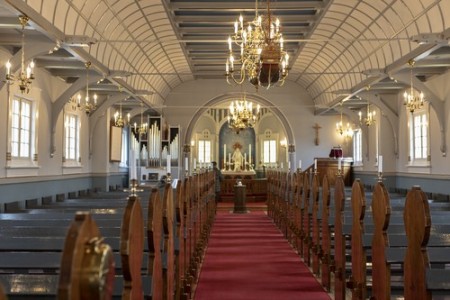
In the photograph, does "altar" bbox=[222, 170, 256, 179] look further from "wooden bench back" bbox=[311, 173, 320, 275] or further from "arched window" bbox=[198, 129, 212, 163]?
"wooden bench back" bbox=[311, 173, 320, 275]

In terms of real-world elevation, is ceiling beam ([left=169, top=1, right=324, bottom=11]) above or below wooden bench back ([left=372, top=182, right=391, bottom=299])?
above

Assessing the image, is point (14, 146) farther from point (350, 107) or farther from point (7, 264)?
point (350, 107)

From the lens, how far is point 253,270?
338 inches

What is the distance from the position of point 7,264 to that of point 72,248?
10.2 ft

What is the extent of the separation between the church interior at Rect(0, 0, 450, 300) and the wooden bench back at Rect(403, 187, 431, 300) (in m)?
0.01

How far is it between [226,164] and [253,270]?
20186 mm

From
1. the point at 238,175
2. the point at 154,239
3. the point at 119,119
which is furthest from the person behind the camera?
the point at 238,175

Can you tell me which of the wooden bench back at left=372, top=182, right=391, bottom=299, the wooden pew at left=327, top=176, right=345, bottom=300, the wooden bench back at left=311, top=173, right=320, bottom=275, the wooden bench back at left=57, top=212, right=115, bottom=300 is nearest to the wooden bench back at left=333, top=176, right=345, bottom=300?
the wooden pew at left=327, top=176, right=345, bottom=300

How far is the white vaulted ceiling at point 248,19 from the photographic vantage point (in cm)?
1088

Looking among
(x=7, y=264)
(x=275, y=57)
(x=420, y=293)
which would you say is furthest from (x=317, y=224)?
(x=7, y=264)

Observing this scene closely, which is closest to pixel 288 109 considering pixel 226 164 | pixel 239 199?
pixel 226 164

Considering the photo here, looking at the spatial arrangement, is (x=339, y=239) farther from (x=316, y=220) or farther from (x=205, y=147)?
(x=205, y=147)

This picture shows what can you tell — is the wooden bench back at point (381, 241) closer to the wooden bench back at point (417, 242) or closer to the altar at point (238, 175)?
the wooden bench back at point (417, 242)

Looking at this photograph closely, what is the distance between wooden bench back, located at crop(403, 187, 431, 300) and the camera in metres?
3.54
